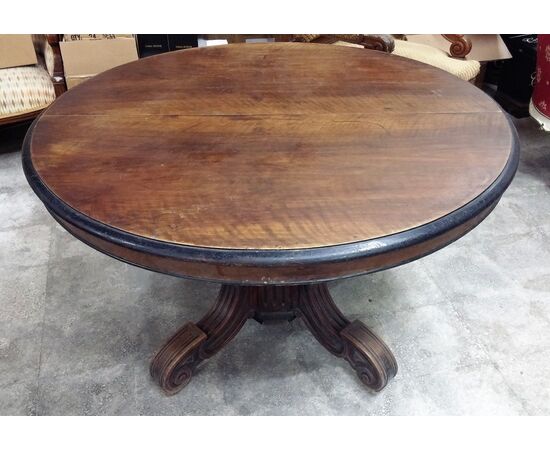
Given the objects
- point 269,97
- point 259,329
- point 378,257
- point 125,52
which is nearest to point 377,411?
point 259,329

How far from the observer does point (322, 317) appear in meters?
1.31

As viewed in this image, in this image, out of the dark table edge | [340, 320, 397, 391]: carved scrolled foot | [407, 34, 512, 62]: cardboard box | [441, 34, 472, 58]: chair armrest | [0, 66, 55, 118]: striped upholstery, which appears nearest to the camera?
the dark table edge

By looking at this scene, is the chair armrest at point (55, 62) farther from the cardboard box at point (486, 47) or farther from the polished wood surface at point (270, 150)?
the cardboard box at point (486, 47)

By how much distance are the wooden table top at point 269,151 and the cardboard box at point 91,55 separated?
776 mm

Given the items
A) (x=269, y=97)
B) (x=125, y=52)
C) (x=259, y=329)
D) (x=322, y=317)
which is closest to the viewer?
(x=269, y=97)

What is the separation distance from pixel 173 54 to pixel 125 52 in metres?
0.73

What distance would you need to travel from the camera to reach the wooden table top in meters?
0.81

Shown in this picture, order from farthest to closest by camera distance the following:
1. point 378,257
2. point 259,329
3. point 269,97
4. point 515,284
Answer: point 515,284 < point 259,329 < point 269,97 < point 378,257

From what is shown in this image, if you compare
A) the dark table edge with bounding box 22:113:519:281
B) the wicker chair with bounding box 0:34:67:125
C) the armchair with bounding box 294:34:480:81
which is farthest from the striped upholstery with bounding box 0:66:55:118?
the dark table edge with bounding box 22:113:519:281

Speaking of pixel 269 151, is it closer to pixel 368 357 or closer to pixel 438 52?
pixel 368 357

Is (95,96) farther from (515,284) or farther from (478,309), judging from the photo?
(515,284)

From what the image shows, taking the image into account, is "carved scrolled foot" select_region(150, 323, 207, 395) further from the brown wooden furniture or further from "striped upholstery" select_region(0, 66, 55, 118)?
"striped upholstery" select_region(0, 66, 55, 118)

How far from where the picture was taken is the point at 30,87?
2018mm

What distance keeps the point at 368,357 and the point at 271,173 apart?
22.1 inches
